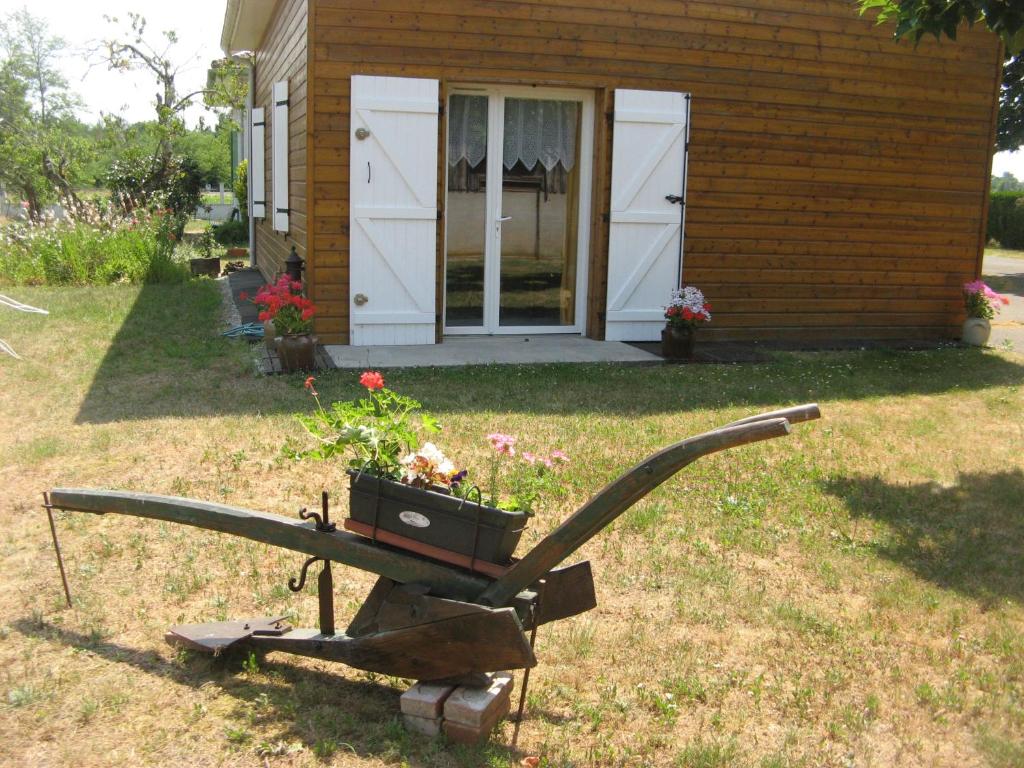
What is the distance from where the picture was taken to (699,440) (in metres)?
2.43

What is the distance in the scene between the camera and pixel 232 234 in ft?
65.4

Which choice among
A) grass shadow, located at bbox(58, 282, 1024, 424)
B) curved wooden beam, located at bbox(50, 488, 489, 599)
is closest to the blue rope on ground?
grass shadow, located at bbox(58, 282, 1024, 424)

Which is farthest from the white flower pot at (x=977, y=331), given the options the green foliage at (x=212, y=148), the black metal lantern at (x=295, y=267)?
the green foliage at (x=212, y=148)

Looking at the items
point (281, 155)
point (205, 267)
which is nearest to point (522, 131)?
point (281, 155)

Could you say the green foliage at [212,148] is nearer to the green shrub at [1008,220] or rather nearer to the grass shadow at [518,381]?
the grass shadow at [518,381]

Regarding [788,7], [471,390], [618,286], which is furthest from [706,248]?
[471,390]

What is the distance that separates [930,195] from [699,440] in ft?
28.0

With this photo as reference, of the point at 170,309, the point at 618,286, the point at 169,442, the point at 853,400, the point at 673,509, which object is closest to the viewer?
the point at 673,509

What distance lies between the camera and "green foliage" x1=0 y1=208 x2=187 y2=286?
42.2 feet

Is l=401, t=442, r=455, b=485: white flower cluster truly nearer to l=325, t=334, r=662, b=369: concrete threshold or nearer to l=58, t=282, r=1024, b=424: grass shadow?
l=58, t=282, r=1024, b=424: grass shadow

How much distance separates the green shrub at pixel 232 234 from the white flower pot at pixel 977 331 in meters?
14.0

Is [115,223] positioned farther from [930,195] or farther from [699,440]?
[699,440]

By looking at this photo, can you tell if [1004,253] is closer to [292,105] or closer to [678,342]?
[678,342]

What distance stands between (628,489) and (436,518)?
0.58m
